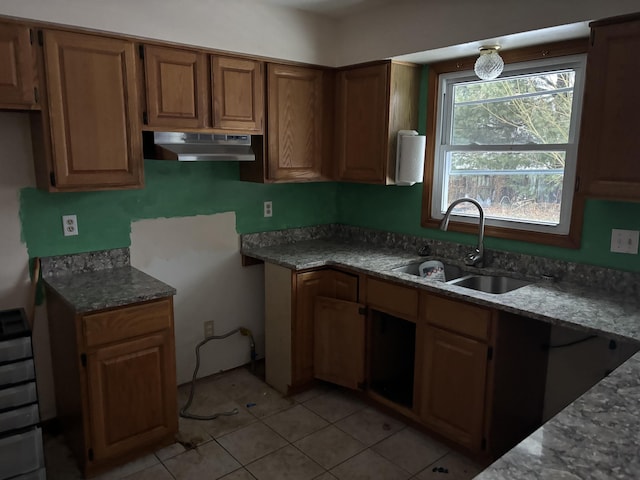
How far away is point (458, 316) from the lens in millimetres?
2396

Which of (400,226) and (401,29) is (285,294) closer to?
(400,226)

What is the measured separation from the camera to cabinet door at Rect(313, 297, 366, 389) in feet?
9.68

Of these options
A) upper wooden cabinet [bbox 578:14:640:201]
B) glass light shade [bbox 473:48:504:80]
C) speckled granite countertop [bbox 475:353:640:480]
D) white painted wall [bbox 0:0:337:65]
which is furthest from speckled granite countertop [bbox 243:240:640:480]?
white painted wall [bbox 0:0:337:65]

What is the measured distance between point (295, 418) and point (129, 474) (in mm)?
944

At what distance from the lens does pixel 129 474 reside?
2.38 meters

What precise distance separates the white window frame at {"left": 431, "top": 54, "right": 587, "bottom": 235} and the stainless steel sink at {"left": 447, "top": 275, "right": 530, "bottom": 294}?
305 millimetres

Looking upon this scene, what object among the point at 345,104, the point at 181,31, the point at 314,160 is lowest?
the point at 314,160

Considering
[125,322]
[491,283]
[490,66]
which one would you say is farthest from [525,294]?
[125,322]

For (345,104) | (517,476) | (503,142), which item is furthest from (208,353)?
(517,476)

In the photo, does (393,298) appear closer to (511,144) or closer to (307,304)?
(307,304)

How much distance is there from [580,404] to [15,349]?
211 cm

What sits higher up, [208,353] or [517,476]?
[517,476]

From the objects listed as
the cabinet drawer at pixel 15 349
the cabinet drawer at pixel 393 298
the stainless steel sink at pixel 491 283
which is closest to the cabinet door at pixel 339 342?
the cabinet drawer at pixel 393 298

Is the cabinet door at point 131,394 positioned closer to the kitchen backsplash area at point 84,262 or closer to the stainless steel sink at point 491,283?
the kitchen backsplash area at point 84,262
